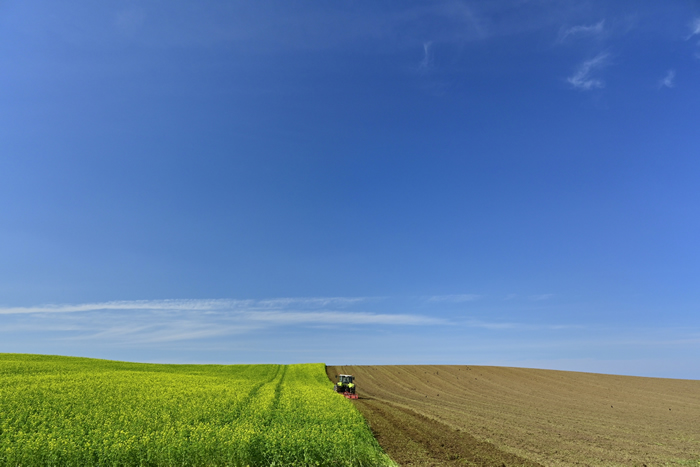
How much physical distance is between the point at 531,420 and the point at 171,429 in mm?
24091

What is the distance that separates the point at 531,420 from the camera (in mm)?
27078

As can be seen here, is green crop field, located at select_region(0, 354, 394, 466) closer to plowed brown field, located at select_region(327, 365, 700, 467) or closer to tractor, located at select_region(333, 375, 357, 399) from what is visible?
plowed brown field, located at select_region(327, 365, 700, 467)

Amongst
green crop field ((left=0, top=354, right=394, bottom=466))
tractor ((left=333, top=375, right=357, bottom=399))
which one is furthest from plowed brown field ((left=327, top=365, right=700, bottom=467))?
green crop field ((left=0, top=354, right=394, bottom=466))

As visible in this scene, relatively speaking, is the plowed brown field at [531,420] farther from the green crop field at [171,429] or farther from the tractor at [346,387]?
the green crop field at [171,429]

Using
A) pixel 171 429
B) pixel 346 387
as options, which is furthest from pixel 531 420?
pixel 171 429

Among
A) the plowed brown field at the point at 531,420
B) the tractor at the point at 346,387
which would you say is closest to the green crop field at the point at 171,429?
the plowed brown field at the point at 531,420

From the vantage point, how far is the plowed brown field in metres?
17.5

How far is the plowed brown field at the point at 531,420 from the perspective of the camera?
17516mm

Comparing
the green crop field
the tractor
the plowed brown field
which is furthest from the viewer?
the tractor

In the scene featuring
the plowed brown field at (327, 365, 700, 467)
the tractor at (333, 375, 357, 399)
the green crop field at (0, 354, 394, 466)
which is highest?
the green crop field at (0, 354, 394, 466)

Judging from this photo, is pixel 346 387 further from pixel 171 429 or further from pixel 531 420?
pixel 171 429

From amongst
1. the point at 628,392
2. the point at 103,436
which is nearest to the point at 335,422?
the point at 103,436

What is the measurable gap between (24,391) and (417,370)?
53659 mm

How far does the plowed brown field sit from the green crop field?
9.48 ft
